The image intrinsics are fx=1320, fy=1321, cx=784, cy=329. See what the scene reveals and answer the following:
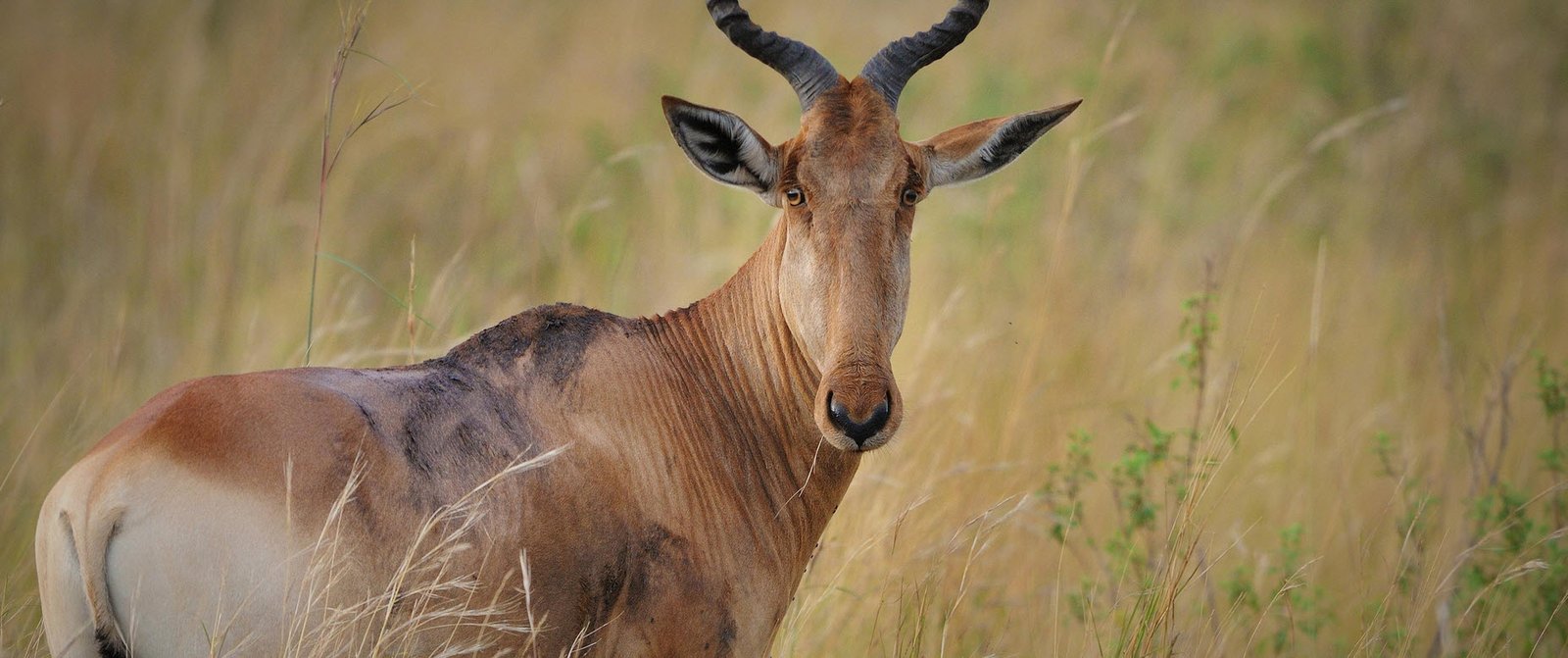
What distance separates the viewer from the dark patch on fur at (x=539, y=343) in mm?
4566

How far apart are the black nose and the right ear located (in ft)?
3.83

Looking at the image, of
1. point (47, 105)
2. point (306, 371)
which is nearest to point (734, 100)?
point (47, 105)

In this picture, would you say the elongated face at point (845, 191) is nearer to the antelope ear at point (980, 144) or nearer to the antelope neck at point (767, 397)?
the antelope ear at point (980, 144)

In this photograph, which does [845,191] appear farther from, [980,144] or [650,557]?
[650,557]

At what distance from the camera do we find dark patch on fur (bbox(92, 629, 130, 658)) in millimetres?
3383

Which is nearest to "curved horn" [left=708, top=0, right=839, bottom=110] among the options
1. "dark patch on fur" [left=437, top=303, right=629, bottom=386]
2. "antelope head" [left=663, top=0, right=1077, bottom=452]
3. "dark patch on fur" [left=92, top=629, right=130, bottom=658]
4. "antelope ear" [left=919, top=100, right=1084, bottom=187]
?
"antelope head" [left=663, top=0, right=1077, bottom=452]

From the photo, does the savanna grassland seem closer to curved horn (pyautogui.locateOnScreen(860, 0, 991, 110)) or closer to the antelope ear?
the antelope ear

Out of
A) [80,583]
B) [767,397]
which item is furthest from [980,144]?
[80,583]

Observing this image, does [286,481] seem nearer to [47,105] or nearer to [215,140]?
[215,140]

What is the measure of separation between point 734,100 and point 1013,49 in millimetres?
3427

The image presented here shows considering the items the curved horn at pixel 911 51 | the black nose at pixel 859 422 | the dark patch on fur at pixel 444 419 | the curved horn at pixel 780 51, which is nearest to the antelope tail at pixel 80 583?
the dark patch on fur at pixel 444 419

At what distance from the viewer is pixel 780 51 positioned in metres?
5.09

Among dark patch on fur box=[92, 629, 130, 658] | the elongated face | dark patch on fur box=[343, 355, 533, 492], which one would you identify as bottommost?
dark patch on fur box=[92, 629, 130, 658]

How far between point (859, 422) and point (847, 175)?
1054 millimetres
